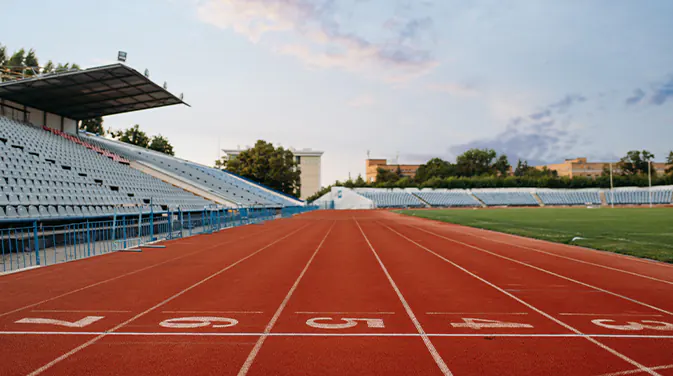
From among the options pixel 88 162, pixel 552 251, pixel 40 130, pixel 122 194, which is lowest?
pixel 552 251

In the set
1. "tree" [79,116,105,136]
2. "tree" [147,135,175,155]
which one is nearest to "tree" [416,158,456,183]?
"tree" [147,135,175,155]

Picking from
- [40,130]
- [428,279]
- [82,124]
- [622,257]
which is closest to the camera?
[428,279]

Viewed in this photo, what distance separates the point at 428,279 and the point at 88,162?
23.6 m

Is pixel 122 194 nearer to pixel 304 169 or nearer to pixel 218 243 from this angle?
pixel 218 243

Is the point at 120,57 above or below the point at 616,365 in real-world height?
above

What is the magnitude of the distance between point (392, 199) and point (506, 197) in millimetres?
24935

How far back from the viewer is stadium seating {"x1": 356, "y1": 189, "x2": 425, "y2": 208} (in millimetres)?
75750

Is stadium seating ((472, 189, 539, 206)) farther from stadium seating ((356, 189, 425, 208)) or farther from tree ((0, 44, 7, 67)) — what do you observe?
tree ((0, 44, 7, 67))

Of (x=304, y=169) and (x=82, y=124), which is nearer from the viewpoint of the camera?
(x=82, y=124)

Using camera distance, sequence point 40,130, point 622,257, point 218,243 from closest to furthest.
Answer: point 622,257, point 218,243, point 40,130

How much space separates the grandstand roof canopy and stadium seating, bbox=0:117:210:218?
6.95 ft

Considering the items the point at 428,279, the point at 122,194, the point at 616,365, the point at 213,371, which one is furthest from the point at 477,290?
the point at 122,194

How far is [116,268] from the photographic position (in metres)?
10.8

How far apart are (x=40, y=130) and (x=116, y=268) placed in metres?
21.6
